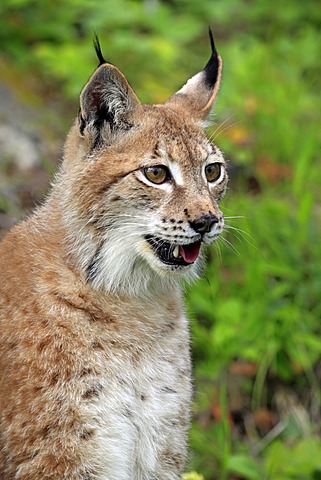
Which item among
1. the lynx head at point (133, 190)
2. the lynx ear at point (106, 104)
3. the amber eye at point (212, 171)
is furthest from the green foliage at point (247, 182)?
the lynx ear at point (106, 104)

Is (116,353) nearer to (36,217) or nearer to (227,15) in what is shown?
(36,217)

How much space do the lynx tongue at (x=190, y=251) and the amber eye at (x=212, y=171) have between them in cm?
32

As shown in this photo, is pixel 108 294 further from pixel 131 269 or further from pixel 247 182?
pixel 247 182

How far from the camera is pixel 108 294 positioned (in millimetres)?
4090

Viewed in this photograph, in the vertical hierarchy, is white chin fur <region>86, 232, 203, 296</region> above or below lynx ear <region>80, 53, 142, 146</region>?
below

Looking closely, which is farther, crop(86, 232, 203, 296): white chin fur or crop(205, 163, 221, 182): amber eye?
crop(205, 163, 221, 182): amber eye

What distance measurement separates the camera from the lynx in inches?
152

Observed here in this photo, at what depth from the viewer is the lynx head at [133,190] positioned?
3.87 m

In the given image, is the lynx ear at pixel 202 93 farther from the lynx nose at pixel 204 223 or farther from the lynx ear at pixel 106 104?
the lynx nose at pixel 204 223

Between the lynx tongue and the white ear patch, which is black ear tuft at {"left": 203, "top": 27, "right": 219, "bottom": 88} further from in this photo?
the lynx tongue

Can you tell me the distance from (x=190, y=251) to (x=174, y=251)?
2.9 inches

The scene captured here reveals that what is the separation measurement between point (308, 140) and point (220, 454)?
2.82 meters

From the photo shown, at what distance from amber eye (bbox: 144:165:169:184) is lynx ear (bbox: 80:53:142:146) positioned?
0.82 feet

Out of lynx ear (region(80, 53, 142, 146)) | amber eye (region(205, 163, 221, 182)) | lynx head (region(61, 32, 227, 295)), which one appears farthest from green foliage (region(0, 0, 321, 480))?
lynx ear (region(80, 53, 142, 146))
